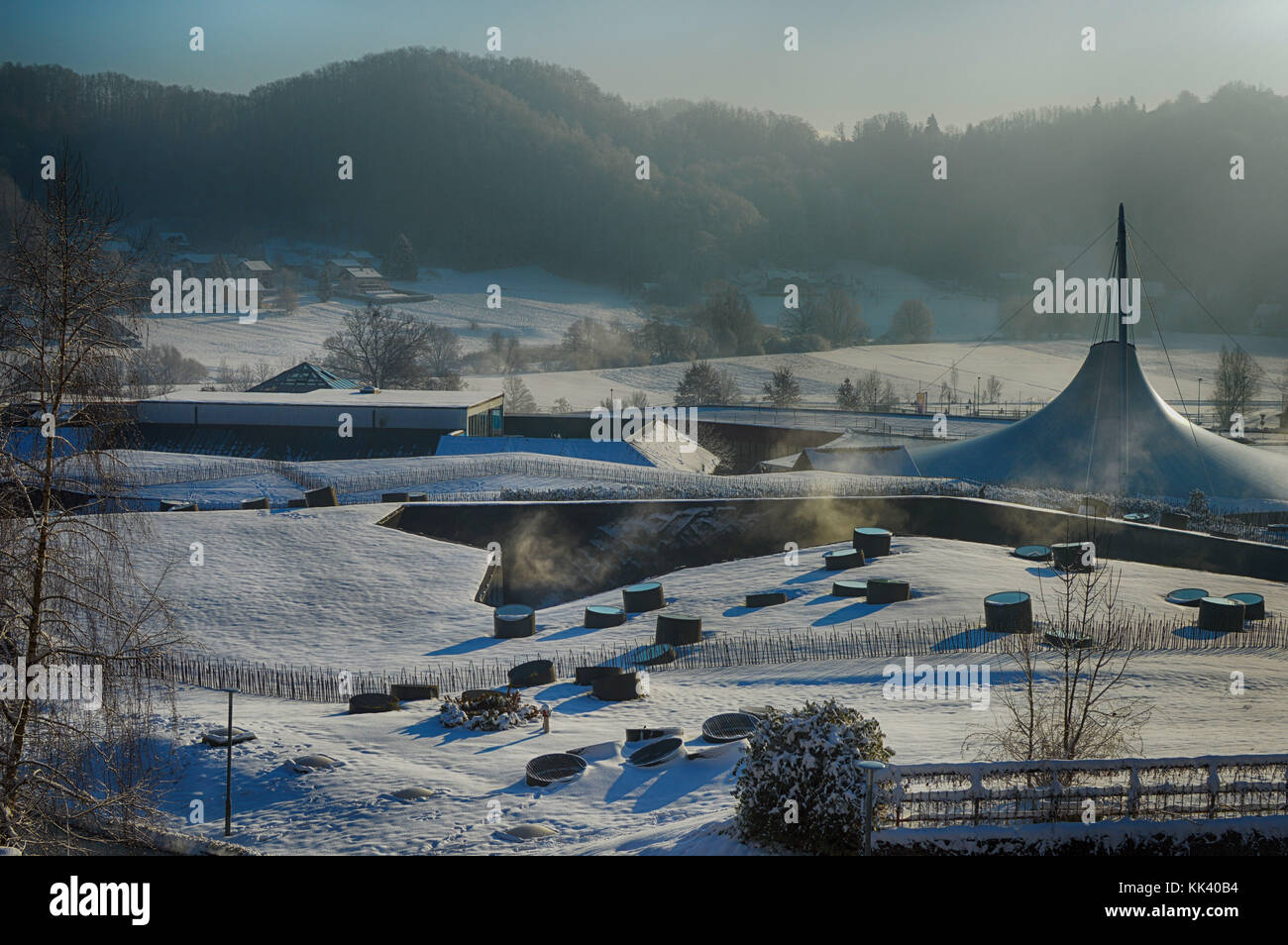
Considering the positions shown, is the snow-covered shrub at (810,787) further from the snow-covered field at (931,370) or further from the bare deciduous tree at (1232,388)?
the snow-covered field at (931,370)

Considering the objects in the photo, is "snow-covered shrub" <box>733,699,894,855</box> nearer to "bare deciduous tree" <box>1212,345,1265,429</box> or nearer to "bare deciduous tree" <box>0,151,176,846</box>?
"bare deciduous tree" <box>0,151,176,846</box>

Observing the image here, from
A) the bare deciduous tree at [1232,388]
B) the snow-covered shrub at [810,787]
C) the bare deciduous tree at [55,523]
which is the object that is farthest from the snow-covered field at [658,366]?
the snow-covered shrub at [810,787]

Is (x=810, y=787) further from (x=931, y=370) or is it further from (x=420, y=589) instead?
(x=931, y=370)

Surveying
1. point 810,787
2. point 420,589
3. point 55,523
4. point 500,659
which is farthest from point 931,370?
point 55,523

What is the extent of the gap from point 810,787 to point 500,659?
17.9 metres

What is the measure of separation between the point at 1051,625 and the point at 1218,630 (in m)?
5.00

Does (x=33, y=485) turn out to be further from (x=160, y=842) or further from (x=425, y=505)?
(x=425, y=505)

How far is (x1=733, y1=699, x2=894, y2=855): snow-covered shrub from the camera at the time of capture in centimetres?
1388

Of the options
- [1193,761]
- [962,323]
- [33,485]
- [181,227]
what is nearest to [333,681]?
[33,485]

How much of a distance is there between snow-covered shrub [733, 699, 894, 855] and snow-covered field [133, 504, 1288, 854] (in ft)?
2.95

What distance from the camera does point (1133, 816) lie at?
46.9 ft

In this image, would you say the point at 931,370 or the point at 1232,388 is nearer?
the point at 1232,388

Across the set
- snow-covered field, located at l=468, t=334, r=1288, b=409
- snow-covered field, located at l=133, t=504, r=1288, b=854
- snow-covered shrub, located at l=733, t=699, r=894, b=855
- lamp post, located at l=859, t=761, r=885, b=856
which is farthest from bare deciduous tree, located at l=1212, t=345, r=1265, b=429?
lamp post, located at l=859, t=761, r=885, b=856

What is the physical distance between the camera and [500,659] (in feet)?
101
